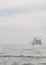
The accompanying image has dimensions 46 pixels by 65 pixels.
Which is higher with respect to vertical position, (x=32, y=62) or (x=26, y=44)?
(x=26, y=44)

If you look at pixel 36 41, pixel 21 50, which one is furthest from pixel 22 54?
pixel 36 41

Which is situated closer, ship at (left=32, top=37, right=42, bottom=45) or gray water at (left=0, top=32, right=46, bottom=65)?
gray water at (left=0, top=32, right=46, bottom=65)

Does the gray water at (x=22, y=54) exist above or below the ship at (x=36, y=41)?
below

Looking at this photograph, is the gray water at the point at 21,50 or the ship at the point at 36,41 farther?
the ship at the point at 36,41

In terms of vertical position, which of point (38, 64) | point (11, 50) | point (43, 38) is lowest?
point (38, 64)

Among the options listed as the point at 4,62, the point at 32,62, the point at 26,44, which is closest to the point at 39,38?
the point at 26,44

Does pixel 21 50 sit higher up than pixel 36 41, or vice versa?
pixel 36 41

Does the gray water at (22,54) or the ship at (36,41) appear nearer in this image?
the gray water at (22,54)

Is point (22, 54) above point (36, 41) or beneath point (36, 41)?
beneath

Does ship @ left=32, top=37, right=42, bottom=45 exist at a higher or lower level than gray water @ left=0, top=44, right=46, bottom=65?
higher

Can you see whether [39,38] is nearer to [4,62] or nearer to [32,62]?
[32,62]

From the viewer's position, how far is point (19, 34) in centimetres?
209

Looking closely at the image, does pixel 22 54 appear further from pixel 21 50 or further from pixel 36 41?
pixel 36 41

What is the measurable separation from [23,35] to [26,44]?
0.15m
